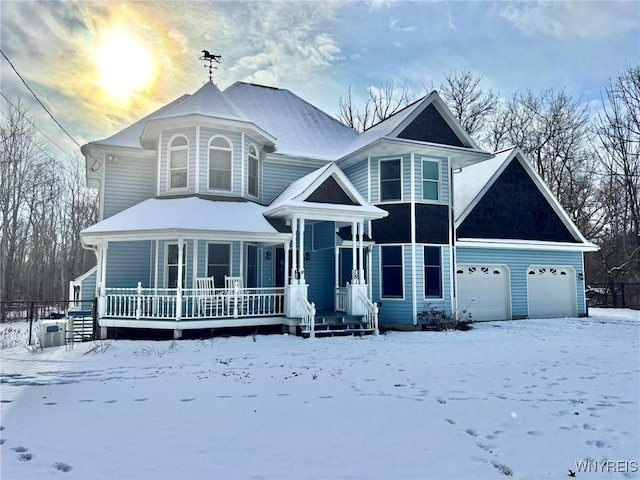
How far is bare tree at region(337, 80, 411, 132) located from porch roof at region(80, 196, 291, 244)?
22.2 meters

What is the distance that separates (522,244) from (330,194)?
9.18m

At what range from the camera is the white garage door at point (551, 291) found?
18.2 meters

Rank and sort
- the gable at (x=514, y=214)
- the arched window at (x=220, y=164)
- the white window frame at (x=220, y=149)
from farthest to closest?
the gable at (x=514, y=214), the arched window at (x=220, y=164), the white window frame at (x=220, y=149)

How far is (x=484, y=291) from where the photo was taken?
56.9 ft

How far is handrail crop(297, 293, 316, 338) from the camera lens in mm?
12141

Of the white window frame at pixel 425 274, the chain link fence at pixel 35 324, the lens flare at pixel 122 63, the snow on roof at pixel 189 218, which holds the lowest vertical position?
the chain link fence at pixel 35 324

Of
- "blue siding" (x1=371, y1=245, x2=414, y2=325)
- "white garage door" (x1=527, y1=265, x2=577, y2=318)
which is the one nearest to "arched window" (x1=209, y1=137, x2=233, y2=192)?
"blue siding" (x1=371, y1=245, x2=414, y2=325)

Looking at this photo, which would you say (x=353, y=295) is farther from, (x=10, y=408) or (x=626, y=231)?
(x=626, y=231)

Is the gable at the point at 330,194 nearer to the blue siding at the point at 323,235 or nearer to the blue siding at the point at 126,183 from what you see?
the blue siding at the point at 323,235

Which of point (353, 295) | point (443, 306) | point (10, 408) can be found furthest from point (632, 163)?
point (10, 408)

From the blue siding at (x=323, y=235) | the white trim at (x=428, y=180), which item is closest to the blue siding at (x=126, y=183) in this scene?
the blue siding at (x=323, y=235)

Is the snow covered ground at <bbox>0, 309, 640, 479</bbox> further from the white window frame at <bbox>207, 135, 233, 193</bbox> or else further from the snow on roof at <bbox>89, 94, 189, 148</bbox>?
the snow on roof at <bbox>89, 94, 189, 148</bbox>

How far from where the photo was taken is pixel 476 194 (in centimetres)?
1742

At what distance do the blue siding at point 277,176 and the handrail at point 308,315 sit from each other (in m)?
4.75
